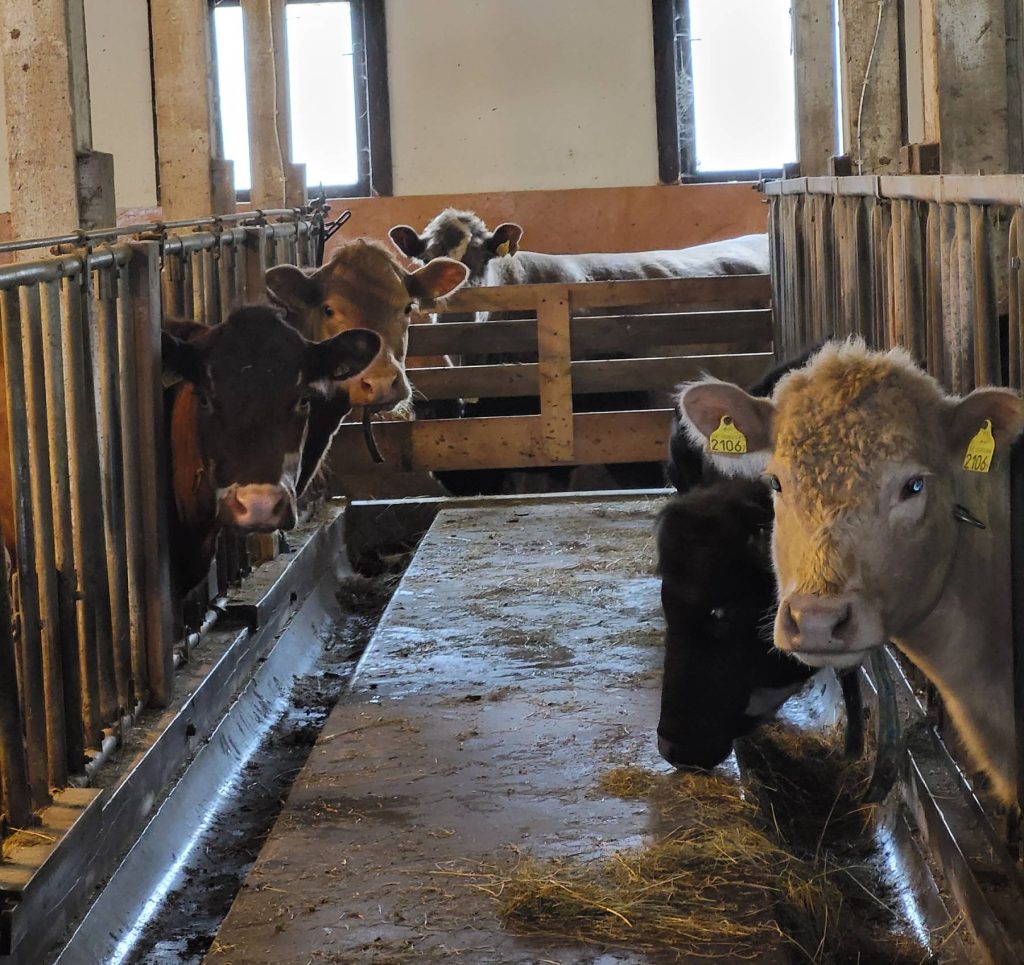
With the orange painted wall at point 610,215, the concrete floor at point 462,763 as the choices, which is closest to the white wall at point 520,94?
the orange painted wall at point 610,215

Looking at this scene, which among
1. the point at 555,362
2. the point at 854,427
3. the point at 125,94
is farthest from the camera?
the point at 125,94

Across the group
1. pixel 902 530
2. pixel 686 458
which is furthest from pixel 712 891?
pixel 686 458

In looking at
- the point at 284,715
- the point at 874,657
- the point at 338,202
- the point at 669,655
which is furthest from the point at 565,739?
the point at 338,202

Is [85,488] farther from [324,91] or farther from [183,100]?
[324,91]

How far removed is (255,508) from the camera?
4.63 meters

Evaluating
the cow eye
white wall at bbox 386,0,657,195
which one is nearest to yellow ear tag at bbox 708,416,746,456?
the cow eye

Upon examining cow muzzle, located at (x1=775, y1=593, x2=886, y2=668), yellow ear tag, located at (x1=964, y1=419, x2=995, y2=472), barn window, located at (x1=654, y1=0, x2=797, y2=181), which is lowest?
cow muzzle, located at (x1=775, y1=593, x2=886, y2=668)

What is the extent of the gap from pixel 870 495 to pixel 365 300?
13.6 feet

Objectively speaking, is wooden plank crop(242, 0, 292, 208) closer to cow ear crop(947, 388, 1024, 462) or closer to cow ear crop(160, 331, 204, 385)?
cow ear crop(160, 331, 204, 385)

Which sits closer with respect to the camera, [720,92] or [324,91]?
[720,92]

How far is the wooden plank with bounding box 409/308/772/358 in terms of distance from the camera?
881cm

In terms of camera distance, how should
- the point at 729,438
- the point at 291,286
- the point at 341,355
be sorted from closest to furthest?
the point at 729,438, the point at 341,355, the point at 291,286

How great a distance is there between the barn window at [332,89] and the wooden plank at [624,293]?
5.86 m

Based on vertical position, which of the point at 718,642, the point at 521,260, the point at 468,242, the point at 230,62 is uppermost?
the point at 230,62
